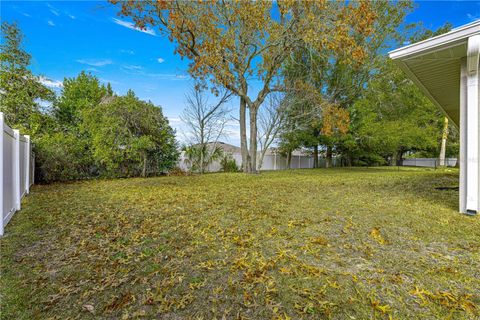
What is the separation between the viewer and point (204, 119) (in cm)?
1389

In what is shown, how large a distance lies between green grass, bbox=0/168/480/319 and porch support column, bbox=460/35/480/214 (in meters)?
0.43

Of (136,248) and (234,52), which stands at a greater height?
(234,52)

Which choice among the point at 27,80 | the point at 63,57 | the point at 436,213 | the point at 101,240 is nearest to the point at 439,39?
the point at 436,213

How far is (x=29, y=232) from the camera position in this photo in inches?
126

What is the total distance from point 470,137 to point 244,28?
8897mm

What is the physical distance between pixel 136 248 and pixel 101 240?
606 millimetres

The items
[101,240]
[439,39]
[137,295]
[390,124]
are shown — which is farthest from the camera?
[390,124]

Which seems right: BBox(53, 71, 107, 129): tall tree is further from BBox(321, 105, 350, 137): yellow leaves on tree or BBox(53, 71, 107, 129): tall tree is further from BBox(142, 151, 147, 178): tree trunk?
A: BBox(321, 105, 350, 137): yellow leaves on tree

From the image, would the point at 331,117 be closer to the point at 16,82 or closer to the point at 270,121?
the point at 270,121

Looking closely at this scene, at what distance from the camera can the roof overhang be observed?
11.7 ft

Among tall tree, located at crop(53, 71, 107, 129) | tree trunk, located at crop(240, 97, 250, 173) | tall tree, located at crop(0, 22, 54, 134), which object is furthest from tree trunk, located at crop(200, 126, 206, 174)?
tall tree, located at crop(0, 22, 54, 134)

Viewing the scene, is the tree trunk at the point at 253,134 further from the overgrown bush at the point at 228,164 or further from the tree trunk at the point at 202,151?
the tree trunk at the point at 202,151

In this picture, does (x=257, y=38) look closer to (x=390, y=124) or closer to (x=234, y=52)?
(x=234, y=52)

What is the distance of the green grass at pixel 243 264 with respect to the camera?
1.69 meters
